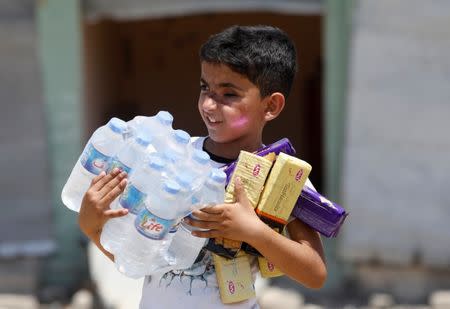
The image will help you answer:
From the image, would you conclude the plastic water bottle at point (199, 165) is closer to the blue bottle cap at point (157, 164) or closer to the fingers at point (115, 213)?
the blue bottle cap at point (157, 164)

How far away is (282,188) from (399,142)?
3694 mm

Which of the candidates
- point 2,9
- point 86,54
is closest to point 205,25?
point 86,54

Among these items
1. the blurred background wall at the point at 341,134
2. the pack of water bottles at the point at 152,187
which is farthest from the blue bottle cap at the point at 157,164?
the blurred background wall at the point at 341,134

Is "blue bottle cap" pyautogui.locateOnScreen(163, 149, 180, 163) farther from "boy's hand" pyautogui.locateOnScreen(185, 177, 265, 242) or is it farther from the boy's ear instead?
the boy's ear

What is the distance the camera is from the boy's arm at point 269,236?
255cm

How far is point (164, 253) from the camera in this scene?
8.75ft

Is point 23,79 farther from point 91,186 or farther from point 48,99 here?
point 91,186

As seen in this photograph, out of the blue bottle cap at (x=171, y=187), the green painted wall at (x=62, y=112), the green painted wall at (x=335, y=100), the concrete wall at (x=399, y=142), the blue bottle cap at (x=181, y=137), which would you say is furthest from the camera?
the green painted wall at (x=62, y=112)

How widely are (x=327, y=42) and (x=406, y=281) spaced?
166 cm

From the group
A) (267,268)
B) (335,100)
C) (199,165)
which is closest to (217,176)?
(199,165)

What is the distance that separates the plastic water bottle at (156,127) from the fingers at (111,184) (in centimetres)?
16

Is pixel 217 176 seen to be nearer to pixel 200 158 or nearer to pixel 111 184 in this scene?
pixel 200 158

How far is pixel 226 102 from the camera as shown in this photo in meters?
2.76

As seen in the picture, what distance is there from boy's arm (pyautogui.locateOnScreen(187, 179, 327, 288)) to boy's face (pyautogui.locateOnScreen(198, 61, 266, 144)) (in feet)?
0.76
